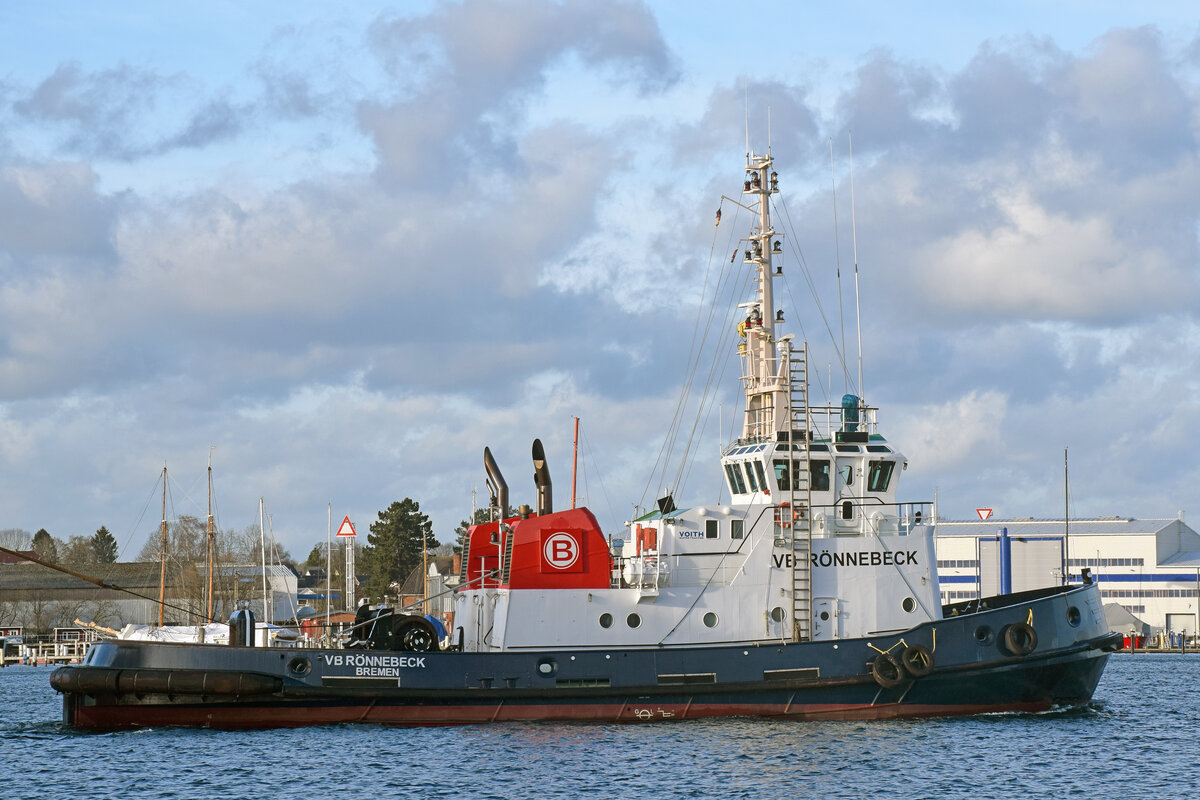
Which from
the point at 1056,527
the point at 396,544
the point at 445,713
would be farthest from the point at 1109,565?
the point at 445,713

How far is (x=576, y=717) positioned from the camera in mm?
21641

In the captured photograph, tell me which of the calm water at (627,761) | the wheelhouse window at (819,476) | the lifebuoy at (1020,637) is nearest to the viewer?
the calm water at (627,761)

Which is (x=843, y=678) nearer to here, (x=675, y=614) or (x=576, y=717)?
(x=675, y=614)

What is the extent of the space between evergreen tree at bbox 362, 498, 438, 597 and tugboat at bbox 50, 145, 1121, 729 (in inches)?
2037

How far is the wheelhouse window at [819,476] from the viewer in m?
23.1

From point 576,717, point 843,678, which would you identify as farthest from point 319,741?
point 843,678

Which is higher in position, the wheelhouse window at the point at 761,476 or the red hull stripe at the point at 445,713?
the wheelhouse window at the point at 761,476

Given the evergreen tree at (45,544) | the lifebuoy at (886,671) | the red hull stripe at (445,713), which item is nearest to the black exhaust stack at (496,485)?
the red hull stripe at (445,713)

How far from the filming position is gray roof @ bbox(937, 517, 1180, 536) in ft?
269

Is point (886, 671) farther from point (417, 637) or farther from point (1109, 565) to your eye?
point (1109, 565)

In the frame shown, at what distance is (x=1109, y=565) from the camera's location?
8094cm

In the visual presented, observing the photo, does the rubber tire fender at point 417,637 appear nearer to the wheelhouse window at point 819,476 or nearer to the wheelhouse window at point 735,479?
the wheelhouse window at point 735,479

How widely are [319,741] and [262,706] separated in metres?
1.13

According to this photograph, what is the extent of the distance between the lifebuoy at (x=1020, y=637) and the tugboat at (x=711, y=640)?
0.03m
